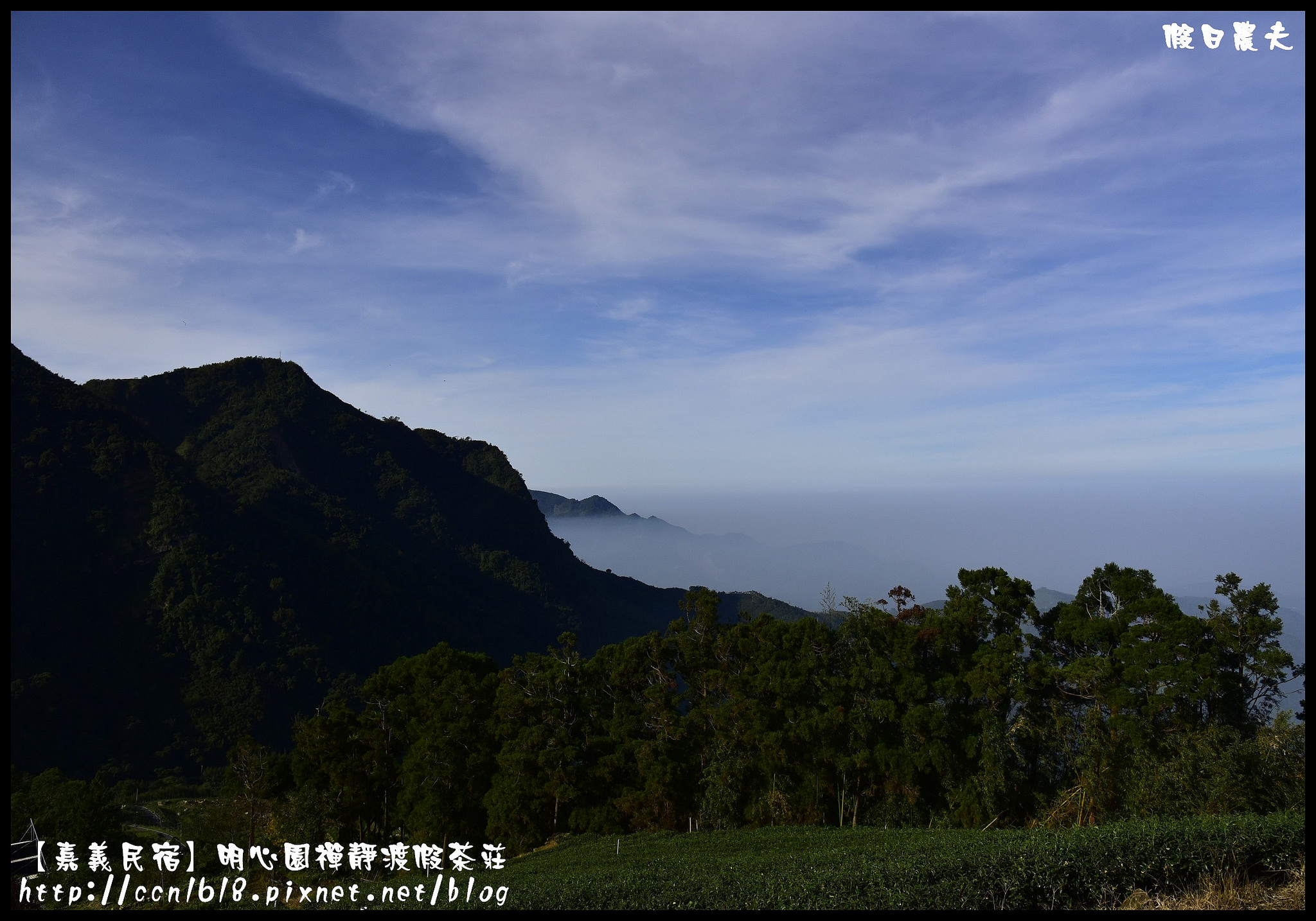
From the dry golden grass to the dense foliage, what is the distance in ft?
22.0

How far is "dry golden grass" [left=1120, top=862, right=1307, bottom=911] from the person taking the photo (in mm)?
9750

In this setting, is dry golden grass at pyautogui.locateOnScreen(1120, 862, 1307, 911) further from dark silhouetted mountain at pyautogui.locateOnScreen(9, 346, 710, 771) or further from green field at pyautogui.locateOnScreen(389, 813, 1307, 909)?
dark silhouetted mountain at pyautogui.locateOnScreen(9, 346, 710, 771)

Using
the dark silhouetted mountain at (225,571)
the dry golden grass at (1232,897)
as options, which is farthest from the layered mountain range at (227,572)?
the dry golden grass at (1232,897)

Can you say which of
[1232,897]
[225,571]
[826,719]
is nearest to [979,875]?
[1232,897]

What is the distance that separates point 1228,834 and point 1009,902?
4043 mm

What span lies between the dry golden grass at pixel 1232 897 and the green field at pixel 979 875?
21 centimetres

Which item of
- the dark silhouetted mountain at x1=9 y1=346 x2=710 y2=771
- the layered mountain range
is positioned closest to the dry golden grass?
the layered mountain range

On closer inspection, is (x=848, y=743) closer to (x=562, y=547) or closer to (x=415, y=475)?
(x=562, y=547)

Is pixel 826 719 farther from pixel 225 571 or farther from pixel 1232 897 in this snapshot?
pixel 225 571

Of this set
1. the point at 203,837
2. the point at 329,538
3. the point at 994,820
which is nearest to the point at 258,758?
the point at 203,837

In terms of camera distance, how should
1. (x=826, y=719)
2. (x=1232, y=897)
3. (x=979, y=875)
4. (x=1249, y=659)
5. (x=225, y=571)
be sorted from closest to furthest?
(x=1232, y=897)
(x=979, y=875)
(x=1249, y=659)
(x=826, y=719)
(x=225, y=571)

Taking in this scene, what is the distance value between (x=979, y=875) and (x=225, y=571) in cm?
9578

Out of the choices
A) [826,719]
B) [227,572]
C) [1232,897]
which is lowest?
[826,719]

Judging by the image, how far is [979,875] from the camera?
33.9 ft
